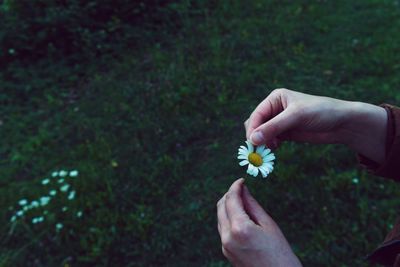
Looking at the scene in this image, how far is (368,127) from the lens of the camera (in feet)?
5.57

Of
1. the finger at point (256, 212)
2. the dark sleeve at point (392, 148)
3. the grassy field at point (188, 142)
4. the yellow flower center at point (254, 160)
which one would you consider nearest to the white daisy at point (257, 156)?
the yellow flower center at point (254, 160)

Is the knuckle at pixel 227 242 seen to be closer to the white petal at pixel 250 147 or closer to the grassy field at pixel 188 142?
the white petal at pixel 250 147

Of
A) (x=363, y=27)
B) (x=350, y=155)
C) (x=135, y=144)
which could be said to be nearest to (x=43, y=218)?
(x=135, y=144)

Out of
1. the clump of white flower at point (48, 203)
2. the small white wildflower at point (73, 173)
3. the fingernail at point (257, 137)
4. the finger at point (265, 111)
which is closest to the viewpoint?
the fingernail at point (257, 137)

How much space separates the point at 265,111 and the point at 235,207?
1.40 ft

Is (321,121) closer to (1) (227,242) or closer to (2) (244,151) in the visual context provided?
(2) (244,151)

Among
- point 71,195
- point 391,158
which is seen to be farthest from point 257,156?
point 71,195

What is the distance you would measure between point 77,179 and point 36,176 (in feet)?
1.29

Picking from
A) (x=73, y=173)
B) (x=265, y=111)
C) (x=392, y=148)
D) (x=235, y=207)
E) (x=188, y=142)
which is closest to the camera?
(x=235, y=207)

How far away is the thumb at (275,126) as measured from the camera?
5.28ft

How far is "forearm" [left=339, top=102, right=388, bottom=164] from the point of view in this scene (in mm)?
1679

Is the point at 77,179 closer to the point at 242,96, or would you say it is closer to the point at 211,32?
the point at 242,96

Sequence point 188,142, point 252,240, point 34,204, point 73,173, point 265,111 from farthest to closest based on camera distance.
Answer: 1. point 188,142
2. point 73,173
3. point 34,204
4. point 265,111
5. point 252,240

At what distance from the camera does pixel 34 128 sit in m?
3.75
